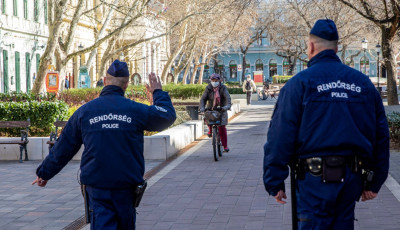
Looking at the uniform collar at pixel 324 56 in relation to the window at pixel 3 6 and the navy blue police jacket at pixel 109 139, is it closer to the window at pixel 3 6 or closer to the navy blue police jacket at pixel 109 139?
the navy blue police jacket at pixel 109 139

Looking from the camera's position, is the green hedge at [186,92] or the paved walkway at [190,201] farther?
the green hedge at [186,92]

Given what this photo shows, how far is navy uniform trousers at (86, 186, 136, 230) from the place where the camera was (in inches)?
173

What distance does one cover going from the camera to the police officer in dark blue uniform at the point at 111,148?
4469 mm

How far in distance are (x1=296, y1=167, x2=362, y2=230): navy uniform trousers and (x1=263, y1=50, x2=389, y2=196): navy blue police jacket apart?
134mm

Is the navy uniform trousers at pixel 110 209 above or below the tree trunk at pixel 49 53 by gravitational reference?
below

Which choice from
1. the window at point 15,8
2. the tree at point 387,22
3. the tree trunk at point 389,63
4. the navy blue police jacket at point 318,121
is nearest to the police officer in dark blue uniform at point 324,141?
the navy blue police jacket at point 318,121

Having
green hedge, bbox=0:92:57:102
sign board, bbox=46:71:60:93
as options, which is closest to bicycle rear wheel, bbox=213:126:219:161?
green hedge, bbox=0:92:57:102

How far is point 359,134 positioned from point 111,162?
1.57 metres

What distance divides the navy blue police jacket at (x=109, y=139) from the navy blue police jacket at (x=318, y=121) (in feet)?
3.15

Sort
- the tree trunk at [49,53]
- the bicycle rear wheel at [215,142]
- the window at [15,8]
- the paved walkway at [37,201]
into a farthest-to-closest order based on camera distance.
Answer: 1. the window at [15,8]
2. the tree trunk at [49,53]
3. the bicycle rear wheel at [215,142]
4. the paved walkway at [37,201]

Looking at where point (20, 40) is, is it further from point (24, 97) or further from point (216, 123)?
point (216, 123)

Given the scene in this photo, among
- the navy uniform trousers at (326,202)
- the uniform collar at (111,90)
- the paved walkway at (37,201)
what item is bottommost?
the paved walkway at (37,201)

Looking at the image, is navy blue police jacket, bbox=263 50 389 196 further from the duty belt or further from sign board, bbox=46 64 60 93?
sign board, bbox=46 64 60 93

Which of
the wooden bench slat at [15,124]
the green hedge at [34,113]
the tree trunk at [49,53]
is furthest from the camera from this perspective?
the tree trunk at [49,53]
